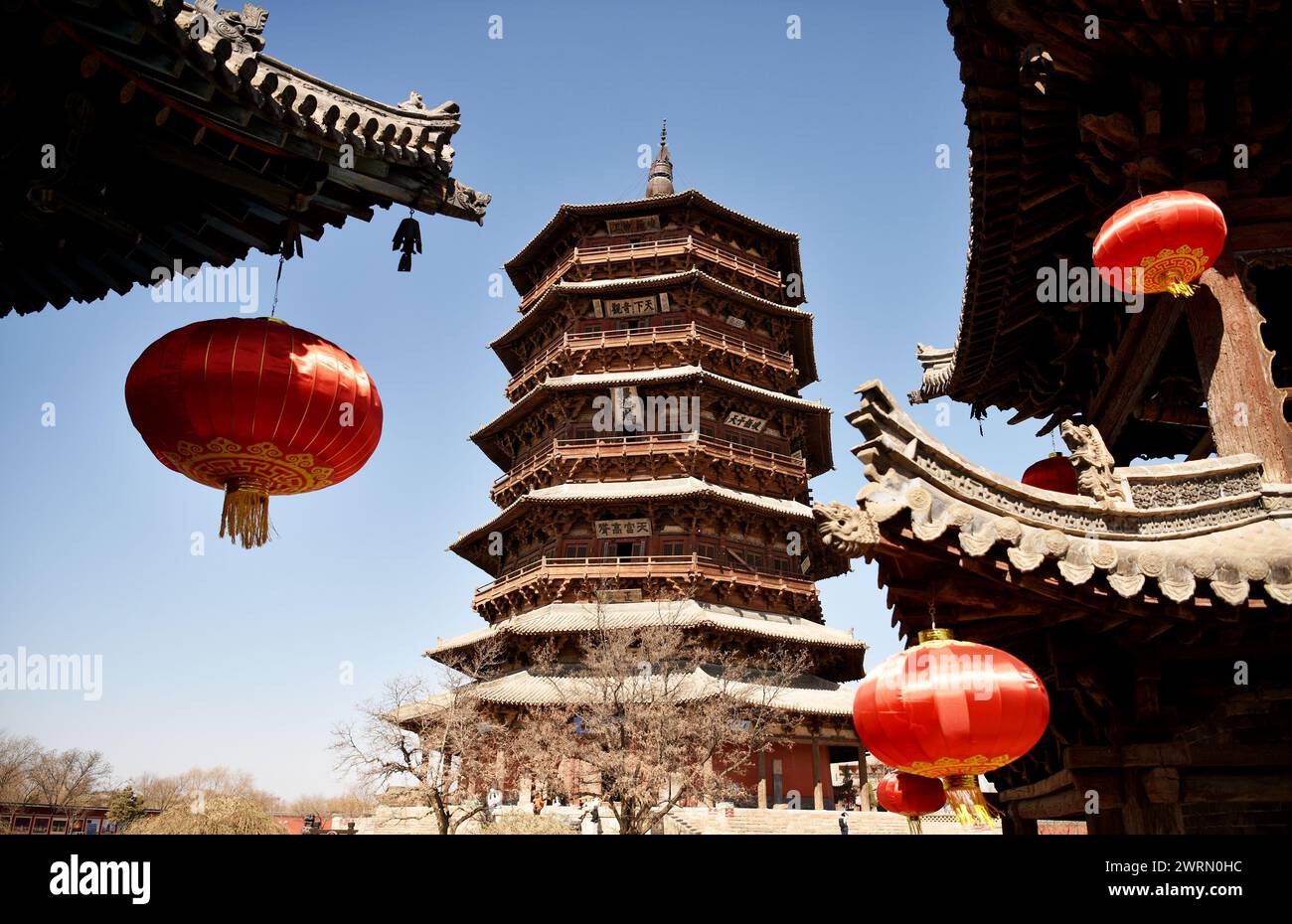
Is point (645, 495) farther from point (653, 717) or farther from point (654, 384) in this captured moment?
point (653, 717)

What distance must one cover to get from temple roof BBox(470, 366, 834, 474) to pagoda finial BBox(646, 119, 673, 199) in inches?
391

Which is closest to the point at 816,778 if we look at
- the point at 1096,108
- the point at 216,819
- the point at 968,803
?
the point at 216,819

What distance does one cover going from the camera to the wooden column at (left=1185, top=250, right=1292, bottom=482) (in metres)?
4.27

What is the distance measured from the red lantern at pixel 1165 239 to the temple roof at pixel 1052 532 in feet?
4.00

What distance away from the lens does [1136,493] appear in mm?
4086

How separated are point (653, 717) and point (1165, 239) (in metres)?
16.2

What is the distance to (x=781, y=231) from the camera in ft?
101

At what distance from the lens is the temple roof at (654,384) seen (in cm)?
2662

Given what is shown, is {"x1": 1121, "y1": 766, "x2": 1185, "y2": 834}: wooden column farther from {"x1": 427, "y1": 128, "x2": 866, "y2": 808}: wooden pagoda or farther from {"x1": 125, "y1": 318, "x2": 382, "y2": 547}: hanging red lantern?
{"x1": 427, "y1": 128, "x2": 866, "y2": 808}: wooden pagoda

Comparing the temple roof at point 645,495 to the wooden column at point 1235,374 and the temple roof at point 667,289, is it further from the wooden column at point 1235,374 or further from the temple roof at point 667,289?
the wooden column at point 1235,374
